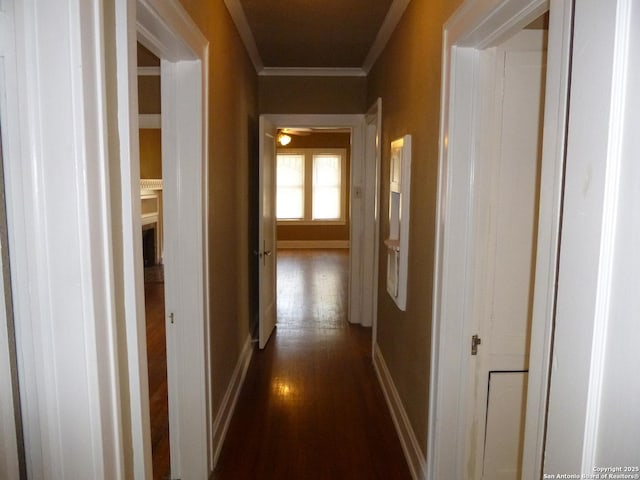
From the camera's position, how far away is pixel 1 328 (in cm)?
103

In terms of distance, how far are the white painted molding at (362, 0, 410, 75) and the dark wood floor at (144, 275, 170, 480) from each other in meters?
2.93

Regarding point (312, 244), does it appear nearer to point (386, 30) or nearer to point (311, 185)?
point (311, 185)

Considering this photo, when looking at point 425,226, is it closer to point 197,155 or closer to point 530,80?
point 530,80

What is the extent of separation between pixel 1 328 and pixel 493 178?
1.76 metres

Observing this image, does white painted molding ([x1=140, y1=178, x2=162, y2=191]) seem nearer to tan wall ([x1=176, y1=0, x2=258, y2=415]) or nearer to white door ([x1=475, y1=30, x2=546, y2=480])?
tan wall ([x1=176, y1=0, x2=258, y2=415])

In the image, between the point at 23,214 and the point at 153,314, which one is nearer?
the point at 23,214

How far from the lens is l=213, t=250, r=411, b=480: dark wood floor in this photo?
267cm

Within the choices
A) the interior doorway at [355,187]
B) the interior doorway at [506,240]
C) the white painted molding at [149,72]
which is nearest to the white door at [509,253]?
the interior doorway at [506,240]

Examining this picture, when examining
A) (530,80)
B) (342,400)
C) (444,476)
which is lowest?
(342,400)

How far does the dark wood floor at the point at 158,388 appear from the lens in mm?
2668

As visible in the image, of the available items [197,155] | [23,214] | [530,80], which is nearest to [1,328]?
[23,214]

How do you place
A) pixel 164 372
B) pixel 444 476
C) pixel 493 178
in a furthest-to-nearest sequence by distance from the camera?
1. pixel 164 372
2. pixel 444 476
3. pixel 493 178

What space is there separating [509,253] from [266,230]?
9.51 ft

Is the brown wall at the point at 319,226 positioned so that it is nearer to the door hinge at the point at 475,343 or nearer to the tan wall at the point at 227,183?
the tan wall at the point at 227,183
